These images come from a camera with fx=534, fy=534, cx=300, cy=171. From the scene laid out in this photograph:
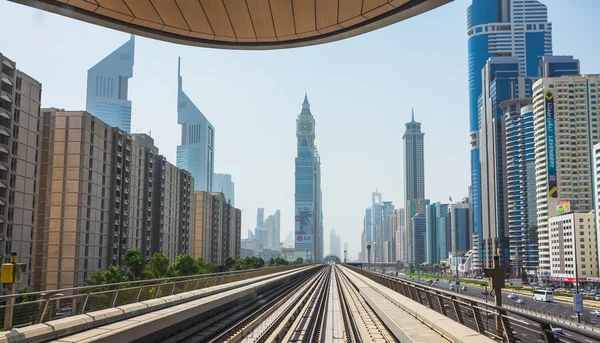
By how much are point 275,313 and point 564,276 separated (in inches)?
4141

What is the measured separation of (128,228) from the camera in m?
79.7

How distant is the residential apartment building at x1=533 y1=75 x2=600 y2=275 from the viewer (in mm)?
138750

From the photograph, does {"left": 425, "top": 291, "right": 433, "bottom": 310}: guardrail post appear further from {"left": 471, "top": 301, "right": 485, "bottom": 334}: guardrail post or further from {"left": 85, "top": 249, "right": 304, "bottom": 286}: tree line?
{"left": 85, "top": 249, "right": 304, "bottom": 286}: tree line

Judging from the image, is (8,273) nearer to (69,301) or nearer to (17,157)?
(69,301)

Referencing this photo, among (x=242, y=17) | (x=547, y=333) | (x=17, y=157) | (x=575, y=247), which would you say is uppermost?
(x=17, y=157)

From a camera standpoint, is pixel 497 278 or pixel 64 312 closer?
pixel 497 278

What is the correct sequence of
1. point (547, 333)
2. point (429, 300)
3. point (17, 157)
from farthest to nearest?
point (17, 157)
point (429, 300)
point (547, 333)

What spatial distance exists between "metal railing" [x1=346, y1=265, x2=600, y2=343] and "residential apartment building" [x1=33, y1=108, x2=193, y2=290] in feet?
186

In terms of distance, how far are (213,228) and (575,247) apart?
84.5m

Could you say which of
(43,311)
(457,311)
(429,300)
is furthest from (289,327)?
(43,311)

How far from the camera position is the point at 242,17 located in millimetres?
13617

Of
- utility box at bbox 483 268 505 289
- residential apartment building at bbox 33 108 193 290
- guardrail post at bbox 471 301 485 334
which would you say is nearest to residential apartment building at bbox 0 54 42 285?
residential apartment building at bbox 33 108 193 290

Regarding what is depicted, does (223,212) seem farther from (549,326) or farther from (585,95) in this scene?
(549,326)

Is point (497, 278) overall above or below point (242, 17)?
below
